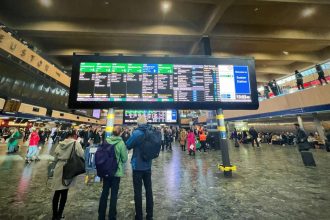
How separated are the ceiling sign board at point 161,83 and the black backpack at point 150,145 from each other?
187cm

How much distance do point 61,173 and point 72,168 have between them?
23 centimetres

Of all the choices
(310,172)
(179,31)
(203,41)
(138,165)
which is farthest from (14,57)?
(310,172)

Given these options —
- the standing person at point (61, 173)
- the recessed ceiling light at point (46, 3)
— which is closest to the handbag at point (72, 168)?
the standing person at point (61, 173)

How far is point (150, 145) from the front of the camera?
3201 mm

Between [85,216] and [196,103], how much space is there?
402cm

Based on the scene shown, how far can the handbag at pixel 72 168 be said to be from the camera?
331cm

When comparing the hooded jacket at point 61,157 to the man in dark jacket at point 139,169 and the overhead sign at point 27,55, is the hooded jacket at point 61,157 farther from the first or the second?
the overhead sign at point 27,55

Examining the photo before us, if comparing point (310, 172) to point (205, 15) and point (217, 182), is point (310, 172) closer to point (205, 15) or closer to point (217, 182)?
point (217, 182)

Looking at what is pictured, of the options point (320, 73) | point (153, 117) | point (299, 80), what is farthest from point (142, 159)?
point (299, 80)

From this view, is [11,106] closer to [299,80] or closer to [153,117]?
[153,117]

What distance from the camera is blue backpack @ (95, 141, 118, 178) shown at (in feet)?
10.0

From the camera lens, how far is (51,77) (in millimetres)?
16734

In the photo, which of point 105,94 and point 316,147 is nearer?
point 105,94

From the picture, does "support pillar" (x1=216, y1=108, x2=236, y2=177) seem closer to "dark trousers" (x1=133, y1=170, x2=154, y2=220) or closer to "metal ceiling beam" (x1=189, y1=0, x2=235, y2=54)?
"dark trousers" (x1=133, y1=170, x2=154, y2=220)
